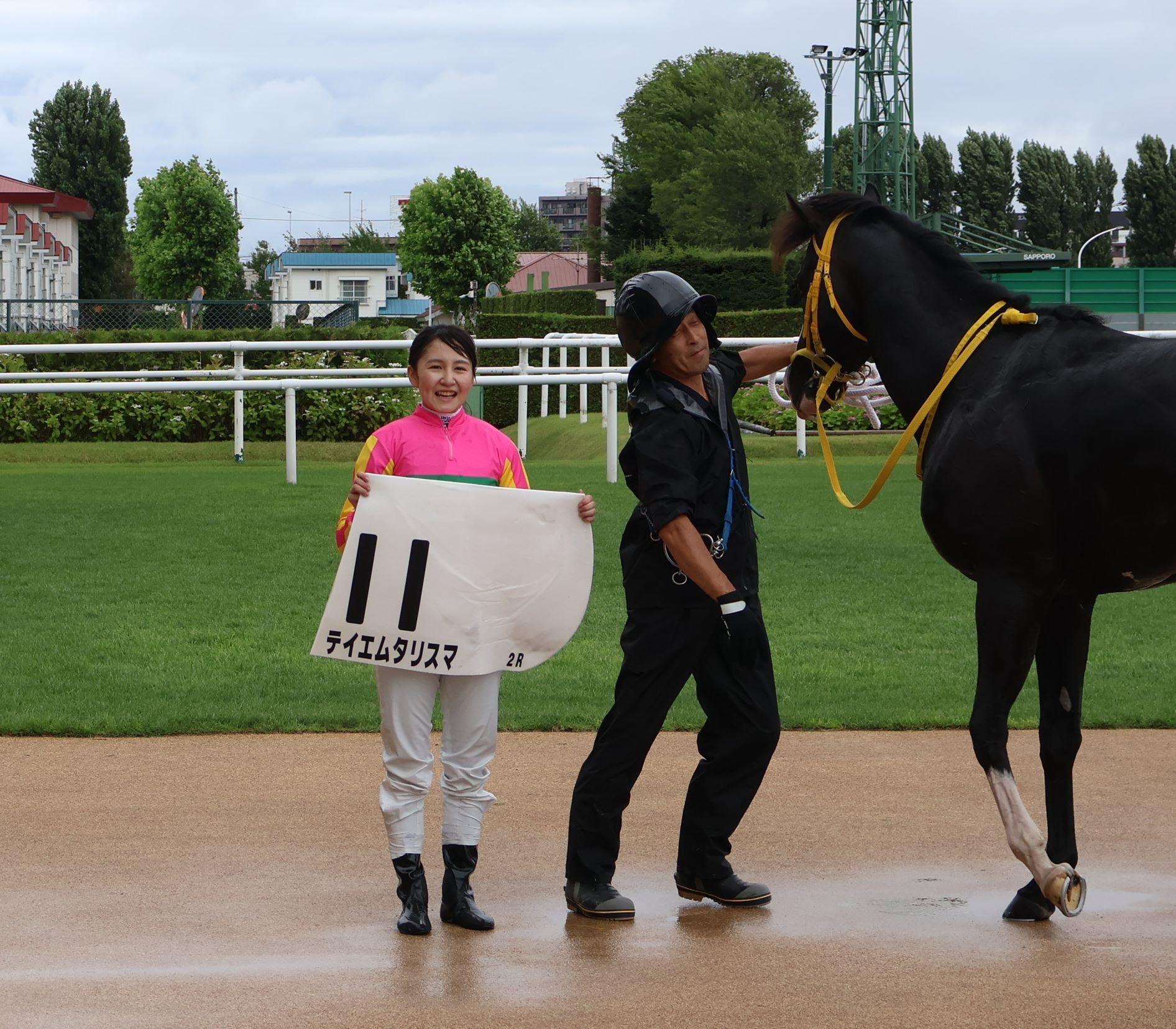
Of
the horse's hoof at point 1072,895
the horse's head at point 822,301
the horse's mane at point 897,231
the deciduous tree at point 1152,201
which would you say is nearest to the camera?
the horse's hoof at point 1072,895

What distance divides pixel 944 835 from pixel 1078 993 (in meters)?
1.28

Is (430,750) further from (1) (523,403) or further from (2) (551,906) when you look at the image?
(1) (523,403)

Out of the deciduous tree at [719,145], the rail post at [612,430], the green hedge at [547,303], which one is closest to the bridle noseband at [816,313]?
the rail post at [612,430]

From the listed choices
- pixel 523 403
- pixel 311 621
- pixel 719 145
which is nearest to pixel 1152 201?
pixel 719 145

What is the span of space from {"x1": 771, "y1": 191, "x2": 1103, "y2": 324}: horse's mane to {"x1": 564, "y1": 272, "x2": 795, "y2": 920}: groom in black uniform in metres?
0.41

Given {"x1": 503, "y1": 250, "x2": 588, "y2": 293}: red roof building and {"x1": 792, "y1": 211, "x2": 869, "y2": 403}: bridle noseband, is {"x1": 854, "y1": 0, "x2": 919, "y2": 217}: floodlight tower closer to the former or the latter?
{"x1": 792, "y1": 211, "x2": 869, "y2": 403}: bridle noseband

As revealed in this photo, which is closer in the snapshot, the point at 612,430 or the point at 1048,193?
the point at 612,430

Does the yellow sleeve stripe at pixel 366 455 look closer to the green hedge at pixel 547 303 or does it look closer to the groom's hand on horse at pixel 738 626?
the groom's hand on horse at pixel 738 626

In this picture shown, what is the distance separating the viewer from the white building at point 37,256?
35312 millimetres

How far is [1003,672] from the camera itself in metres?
3.74

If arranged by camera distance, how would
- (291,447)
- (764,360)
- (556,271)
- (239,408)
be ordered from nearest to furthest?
(764,360) → (291,447) → (239,408) → (556,271)

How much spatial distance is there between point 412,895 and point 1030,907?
1.60m

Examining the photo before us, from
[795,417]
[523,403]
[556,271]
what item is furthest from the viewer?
[556,271]

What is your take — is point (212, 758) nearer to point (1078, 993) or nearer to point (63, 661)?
point (63, 661)
